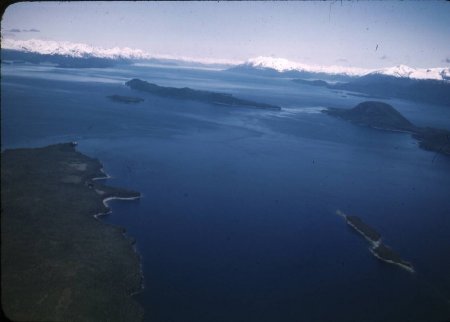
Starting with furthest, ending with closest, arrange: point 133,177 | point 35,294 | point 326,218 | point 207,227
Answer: point 133,177 < point 326,218 < point 207,227 < point 35,294

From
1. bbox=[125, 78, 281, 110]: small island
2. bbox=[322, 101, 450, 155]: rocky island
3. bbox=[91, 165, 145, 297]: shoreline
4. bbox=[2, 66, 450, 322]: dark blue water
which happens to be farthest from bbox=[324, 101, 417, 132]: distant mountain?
bbox=[91, 165, 145, 297]: shoreline

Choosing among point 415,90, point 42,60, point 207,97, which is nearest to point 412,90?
point 415,90

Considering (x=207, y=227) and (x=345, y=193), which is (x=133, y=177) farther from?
(x=345, y=193)

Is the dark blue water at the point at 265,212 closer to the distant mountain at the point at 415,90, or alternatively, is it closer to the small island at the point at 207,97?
the small island at the point at 207,97

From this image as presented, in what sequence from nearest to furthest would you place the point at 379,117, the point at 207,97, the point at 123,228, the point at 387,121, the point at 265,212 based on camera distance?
→ 1. the point at 123,228
2. the point at 265,212
3. the point at 387,121
4. the point at 379,117
5. the point at 207,97

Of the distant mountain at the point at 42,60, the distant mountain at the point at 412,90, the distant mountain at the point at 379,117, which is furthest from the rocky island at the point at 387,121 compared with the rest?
the distant mountain at the point at 42,60

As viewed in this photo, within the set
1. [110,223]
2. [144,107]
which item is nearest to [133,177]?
[110,223]

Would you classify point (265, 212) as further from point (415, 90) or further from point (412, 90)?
point (412, 90)
